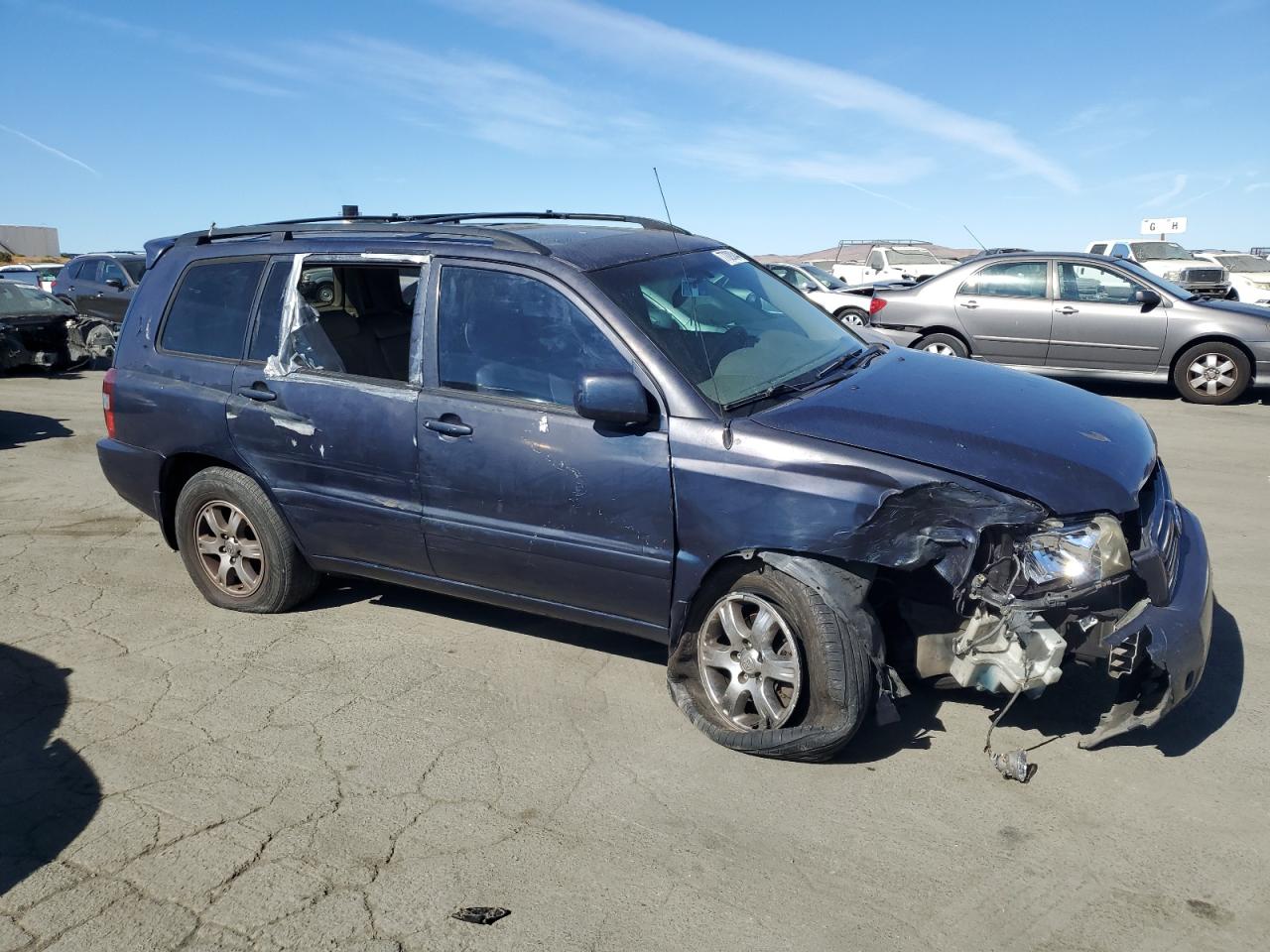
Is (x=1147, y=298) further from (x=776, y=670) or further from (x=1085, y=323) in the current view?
(x=776, y=670)

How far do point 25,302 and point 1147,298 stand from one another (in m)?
14.7

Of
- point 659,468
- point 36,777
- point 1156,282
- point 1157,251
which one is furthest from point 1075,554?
point 1157,251

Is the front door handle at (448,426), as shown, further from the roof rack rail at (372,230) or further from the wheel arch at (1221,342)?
the wheel arch at (1221,342)

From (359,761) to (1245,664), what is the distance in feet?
11.9

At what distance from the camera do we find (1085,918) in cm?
295

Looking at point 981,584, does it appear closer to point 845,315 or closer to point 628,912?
point 628,912

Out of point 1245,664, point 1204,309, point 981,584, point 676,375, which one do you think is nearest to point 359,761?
point 676,375

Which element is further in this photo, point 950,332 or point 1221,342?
point 950,332

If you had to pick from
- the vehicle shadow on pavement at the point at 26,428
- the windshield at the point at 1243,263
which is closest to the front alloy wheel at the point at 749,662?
the vehicle shadow on pavement at the point at 26,428

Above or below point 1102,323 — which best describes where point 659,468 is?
below

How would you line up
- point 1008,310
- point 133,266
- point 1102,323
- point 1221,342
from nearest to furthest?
point 1221,342
point 1102,323
point 1008,310
point 133,266

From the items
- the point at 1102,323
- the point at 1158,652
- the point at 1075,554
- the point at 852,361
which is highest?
the point at 1102,323

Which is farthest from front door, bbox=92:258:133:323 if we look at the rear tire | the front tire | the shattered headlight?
the shattered headlight

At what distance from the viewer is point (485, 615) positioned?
5336 mm
